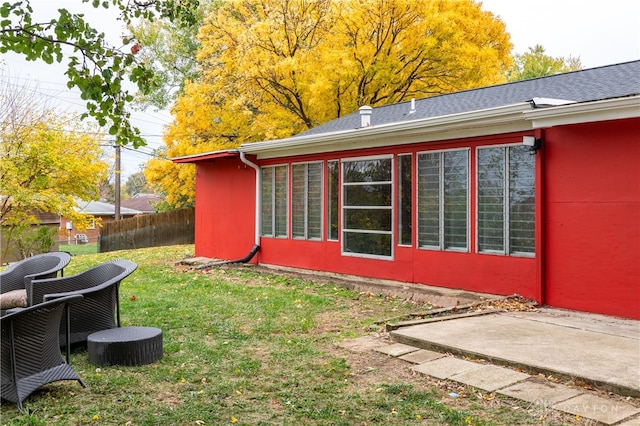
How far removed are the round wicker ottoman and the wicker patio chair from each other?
0.60 metres

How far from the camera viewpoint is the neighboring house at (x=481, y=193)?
243 inches

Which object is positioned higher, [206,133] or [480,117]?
[206,133]

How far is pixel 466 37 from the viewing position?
17141mm

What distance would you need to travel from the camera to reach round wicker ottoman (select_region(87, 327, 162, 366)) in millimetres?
4500

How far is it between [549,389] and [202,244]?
1058 centimetres

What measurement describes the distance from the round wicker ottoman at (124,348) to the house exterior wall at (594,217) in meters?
4.69

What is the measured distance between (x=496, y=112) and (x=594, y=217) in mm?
1665

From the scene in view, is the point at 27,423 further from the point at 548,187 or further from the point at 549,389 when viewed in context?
the point at 548,187

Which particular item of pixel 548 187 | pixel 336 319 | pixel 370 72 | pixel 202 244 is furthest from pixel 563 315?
pixel 370 72

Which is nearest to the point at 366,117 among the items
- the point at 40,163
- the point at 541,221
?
the point at 541,221

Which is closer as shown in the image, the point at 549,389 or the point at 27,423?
the point at 27,423

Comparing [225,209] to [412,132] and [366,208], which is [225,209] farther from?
[412,132]

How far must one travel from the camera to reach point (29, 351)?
3.69m

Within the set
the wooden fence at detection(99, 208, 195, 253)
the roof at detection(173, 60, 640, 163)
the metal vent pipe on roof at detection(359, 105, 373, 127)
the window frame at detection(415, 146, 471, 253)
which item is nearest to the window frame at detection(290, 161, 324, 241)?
the roof at detection(173, 60, 640, 163)
